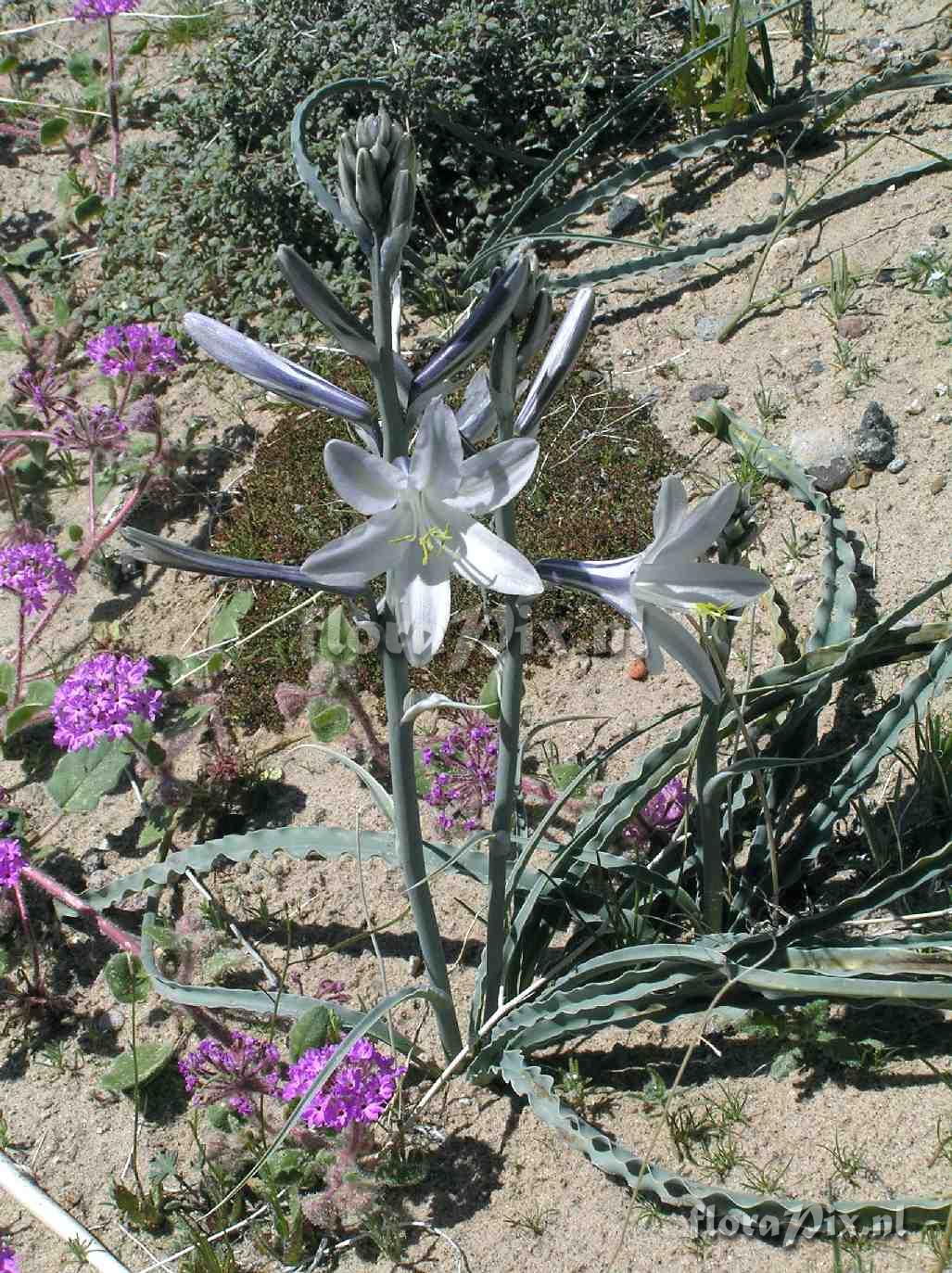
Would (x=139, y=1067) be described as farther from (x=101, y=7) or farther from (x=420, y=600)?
(x=101, y=7)

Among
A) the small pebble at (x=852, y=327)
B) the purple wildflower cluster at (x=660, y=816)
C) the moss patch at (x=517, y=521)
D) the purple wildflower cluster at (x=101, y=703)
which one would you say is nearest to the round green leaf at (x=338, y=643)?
the moss patch at (x=517, y=521)

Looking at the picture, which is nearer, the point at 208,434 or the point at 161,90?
the point at 208,434

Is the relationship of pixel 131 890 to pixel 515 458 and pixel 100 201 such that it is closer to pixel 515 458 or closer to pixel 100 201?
pixel 515 458

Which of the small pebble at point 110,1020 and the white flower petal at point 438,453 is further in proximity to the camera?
the small pebble at point 110,1020

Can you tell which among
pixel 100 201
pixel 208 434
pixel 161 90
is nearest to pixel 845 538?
pixel 208 434

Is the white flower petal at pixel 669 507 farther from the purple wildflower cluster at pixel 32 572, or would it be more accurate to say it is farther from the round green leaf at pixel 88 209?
the round green leaf at pixel 88 209

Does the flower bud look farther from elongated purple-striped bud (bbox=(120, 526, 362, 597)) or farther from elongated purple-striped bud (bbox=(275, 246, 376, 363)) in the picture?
elongated purple-striped bud (bbox=(120, 526, 362, 597))
